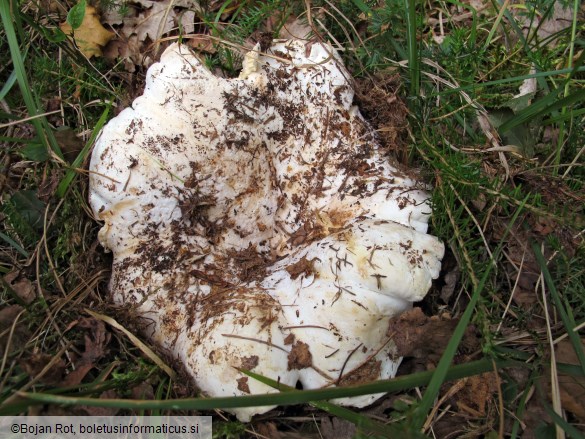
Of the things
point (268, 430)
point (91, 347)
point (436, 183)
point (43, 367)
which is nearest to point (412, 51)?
point (436, 183)

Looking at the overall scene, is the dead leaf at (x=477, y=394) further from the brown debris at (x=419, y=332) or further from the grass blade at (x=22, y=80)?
the grass blade at (x=22, y=80)

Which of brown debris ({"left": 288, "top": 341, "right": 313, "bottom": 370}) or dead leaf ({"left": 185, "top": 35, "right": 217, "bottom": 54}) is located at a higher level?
dead leaf ({"left": 185, "top": 35, "right": 217, "bottom": 54})

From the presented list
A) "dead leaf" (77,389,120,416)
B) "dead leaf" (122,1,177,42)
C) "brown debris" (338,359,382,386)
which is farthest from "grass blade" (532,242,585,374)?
"dead leaf" (122,1,177,42)

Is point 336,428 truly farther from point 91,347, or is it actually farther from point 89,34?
point 89,34

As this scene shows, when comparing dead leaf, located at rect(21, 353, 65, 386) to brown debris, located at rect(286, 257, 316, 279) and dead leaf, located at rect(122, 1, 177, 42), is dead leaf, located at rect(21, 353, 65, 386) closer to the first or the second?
brown debris, located at rect(286, 257, 316, 279)

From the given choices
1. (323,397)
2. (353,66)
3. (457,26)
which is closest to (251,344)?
(323,397)

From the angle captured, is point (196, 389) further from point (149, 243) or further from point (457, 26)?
point (457, 26)
